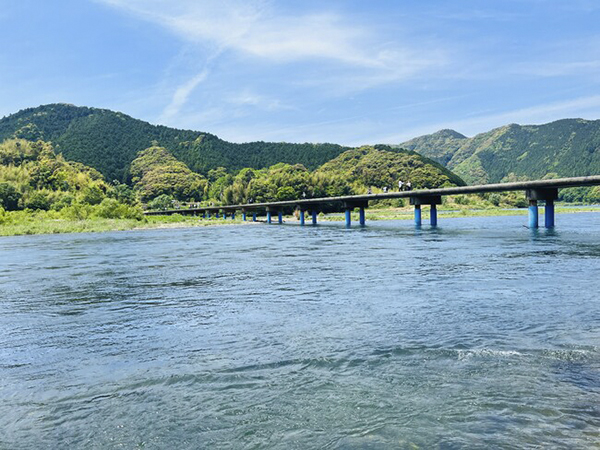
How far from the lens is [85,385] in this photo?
9.58 metres

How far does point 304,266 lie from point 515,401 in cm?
2294

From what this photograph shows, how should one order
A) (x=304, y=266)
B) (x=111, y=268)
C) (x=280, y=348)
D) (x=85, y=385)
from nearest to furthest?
(x=85, y=385) < (x=280, y=348) < (x=304, y=266) < (x=111, y=268)

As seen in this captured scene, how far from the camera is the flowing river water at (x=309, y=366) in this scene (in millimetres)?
7188

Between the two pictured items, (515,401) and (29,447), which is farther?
(515,401)

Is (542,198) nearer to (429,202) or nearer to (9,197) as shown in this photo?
(429,202)

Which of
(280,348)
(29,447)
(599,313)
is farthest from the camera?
(599,313)

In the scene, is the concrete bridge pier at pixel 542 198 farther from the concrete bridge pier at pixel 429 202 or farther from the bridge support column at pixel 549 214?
the concrete bridge pier at pixel 429 202

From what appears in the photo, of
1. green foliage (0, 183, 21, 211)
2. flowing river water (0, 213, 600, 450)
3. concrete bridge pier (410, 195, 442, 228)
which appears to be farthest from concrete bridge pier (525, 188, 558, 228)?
green foliage (0, 183, 21, 211)

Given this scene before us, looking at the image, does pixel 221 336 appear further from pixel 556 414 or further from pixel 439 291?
→ pixel 439 291

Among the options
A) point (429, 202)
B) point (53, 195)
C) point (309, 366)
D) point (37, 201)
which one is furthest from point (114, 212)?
point (309, 366)

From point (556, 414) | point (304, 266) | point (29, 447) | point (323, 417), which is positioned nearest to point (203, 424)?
point (323, 417)

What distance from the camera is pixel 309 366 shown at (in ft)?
33.4

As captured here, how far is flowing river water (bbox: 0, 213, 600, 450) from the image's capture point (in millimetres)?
7188

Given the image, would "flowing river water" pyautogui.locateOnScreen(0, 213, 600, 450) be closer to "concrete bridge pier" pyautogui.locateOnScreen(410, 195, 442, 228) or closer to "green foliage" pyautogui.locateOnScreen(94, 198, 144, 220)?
"concrete bridge pier" pyautogui.locateOnScreen(410, 195, 442, 228)
